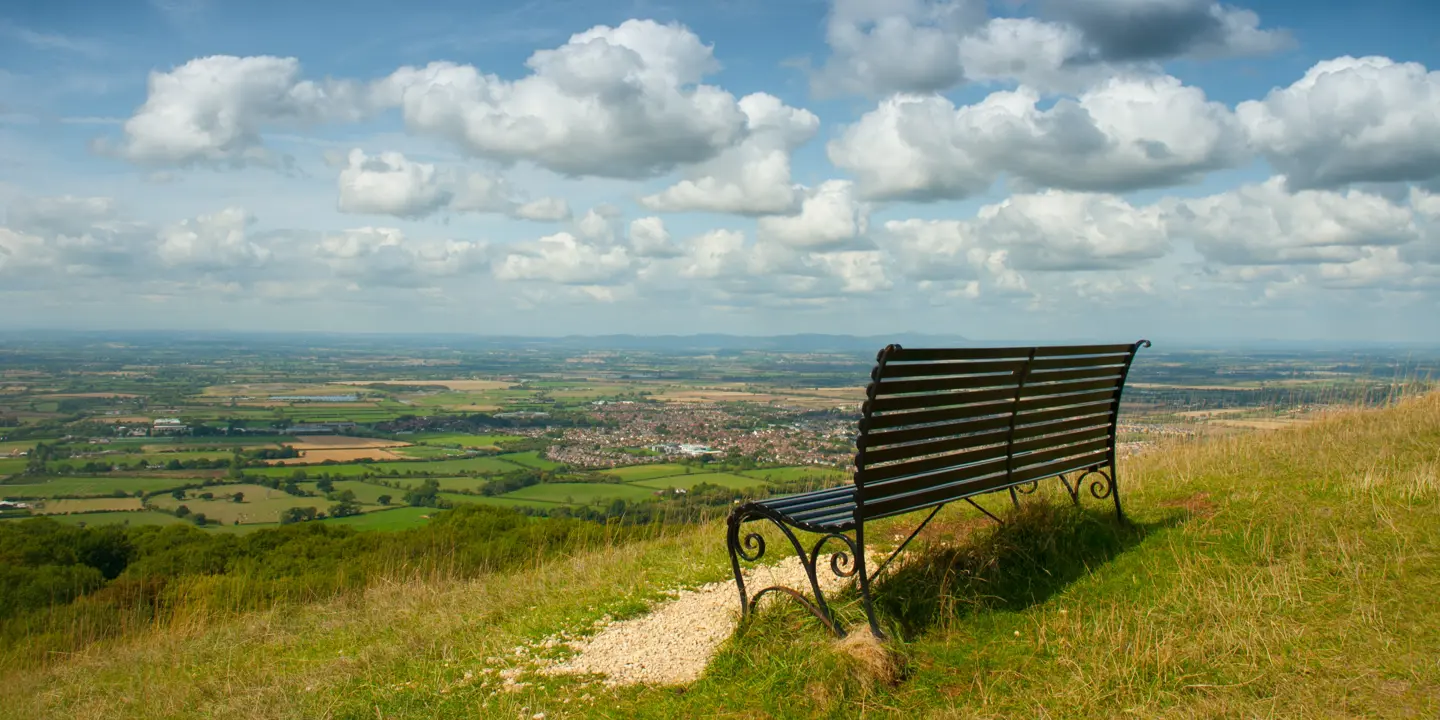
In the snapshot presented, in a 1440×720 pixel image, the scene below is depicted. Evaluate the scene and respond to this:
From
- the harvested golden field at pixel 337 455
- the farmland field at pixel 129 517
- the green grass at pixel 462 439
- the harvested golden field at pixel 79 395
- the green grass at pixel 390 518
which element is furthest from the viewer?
the harvested golden field at pixel 79 395

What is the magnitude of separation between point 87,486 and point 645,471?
17.1 m

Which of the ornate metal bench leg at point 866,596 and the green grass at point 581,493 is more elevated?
the ornate metal bench leg at point 866,596

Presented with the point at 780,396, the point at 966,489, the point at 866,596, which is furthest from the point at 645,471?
the point at 780,396

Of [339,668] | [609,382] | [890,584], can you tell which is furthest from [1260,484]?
[609,382]

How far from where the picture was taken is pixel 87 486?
2725 centimetres

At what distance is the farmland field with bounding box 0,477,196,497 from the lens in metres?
25.7

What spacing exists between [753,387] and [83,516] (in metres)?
41.3

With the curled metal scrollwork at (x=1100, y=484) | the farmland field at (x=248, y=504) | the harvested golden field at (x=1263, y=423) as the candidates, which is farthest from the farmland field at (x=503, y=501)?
the curled metal scrollwork at (x=1100, y=484)

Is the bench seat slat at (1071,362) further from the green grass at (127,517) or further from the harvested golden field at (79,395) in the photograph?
the harvested golden field at (79,395)

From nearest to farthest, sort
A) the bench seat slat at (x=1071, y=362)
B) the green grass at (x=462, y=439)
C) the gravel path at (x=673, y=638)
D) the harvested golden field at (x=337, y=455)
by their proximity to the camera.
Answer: the gravel path at (x=673, y=638) → the bench seat slat at (x=1071, y=362) → the harvested golden field at (x=337, y=455) → the green grass at (x=462, y=439)

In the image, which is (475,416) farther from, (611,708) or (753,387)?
(611,708)

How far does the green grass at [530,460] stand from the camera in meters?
29.1

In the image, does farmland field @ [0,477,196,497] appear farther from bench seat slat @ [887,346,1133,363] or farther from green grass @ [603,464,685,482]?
bench seat slat @ [887,346,1133,363]

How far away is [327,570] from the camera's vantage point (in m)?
9.76
